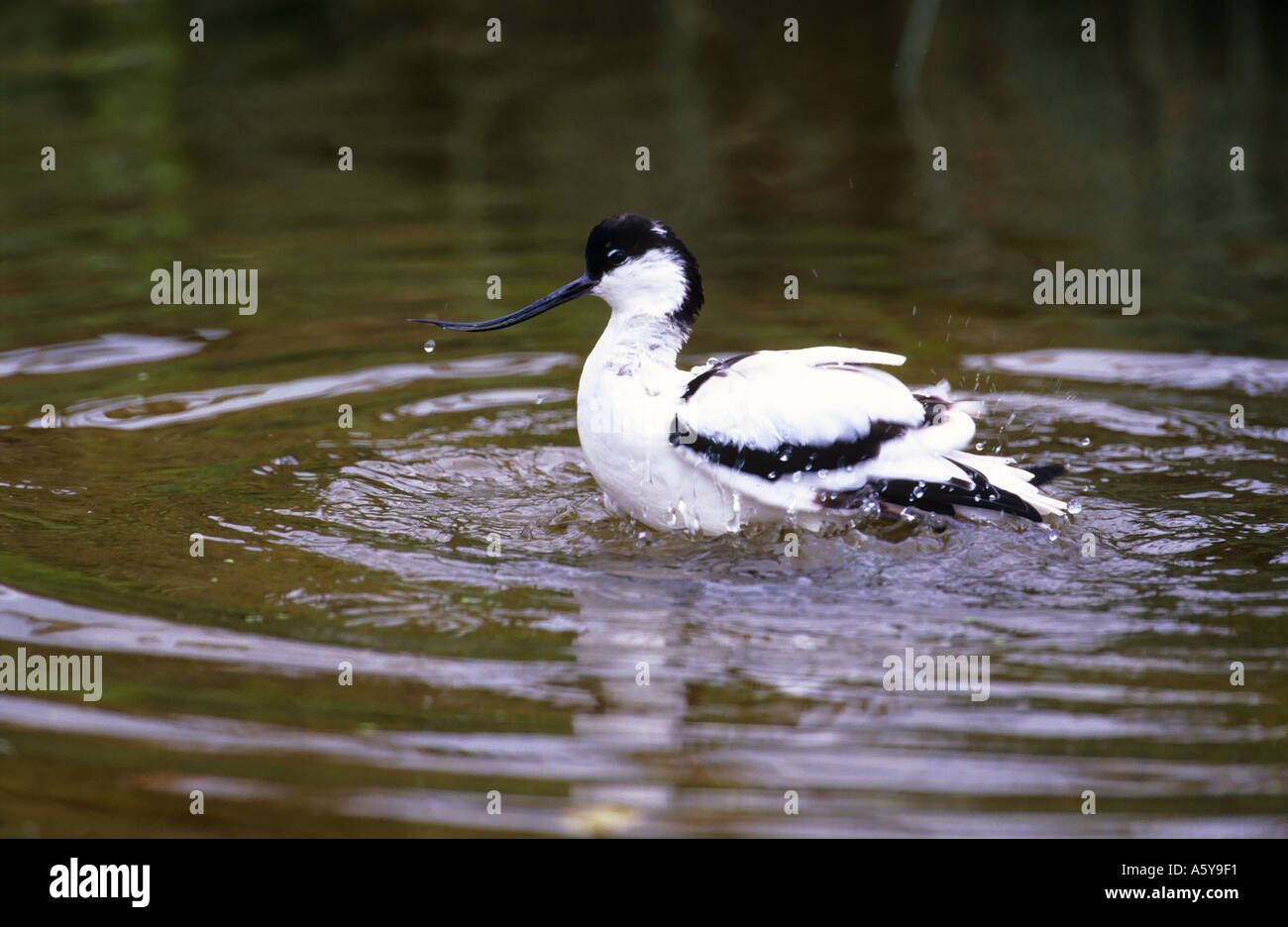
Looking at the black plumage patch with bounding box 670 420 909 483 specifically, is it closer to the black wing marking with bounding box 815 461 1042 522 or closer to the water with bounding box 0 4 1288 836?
the black wing marking with bounding box 815 461 1042 522

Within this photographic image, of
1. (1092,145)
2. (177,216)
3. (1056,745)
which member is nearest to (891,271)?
(1092,145)

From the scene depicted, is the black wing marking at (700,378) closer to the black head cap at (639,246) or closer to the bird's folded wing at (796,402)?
the bird's folded wing at (796,402)

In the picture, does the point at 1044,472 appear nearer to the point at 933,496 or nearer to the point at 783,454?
the point at 933,496

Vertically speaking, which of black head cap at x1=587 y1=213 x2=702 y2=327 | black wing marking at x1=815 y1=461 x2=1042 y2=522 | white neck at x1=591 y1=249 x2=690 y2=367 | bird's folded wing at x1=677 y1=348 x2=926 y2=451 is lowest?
black wing marking at x1=815 y1=461 x2=1042 y2=522

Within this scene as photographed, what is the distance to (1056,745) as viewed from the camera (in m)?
3.77

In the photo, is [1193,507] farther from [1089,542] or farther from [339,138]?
[339,138]

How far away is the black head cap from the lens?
17.3 feet

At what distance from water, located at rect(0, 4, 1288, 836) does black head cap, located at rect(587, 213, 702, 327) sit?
0.82 m

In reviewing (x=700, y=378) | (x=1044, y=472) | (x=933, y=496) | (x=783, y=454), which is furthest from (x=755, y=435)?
(x=1044, y=472)

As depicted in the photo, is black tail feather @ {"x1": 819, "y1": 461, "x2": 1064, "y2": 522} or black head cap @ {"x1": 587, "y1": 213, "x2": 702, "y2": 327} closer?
black tail feather @ {"x1": 819, "y1": 461, "x2": 1064, "y2": 522}

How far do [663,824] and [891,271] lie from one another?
5.19 m

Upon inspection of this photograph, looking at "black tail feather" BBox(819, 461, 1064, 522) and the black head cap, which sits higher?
the black head cap

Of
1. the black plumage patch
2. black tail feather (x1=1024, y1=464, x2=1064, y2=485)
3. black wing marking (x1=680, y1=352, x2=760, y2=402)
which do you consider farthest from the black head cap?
black tail feather (x1=1024, y1=464, x2=1064, y2=485)

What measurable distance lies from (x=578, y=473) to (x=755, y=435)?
120cm
